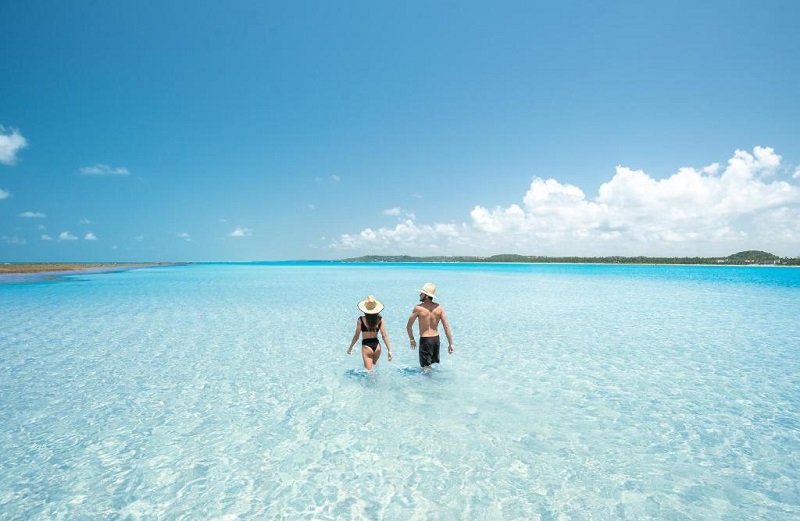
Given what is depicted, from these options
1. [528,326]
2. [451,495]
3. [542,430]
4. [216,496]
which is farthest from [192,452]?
[528,326]

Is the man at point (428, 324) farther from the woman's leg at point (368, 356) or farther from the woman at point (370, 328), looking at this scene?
the woman's leg at point (368, 356)

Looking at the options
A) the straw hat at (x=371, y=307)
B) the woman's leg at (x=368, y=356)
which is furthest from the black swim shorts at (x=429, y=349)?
the straw hat at (x=371, y=307)

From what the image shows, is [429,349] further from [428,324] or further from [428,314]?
[428,314]

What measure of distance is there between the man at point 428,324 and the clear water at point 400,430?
66cm

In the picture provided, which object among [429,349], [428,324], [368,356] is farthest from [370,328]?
[429,349]

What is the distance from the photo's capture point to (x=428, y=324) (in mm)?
8836

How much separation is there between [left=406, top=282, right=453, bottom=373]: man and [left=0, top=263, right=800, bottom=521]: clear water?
66 cm

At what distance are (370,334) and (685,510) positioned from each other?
19.9 feet

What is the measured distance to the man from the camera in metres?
8.62

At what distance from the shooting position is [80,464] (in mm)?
5660

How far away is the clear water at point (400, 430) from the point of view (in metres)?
4.79

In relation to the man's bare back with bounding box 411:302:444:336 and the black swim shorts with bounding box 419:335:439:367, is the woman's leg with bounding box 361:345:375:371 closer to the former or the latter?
the black swim shorts with bounding box 419:335:439:367

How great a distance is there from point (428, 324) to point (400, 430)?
2732mm

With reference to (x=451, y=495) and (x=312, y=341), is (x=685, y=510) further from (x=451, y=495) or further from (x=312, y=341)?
(x=312, y=341)
